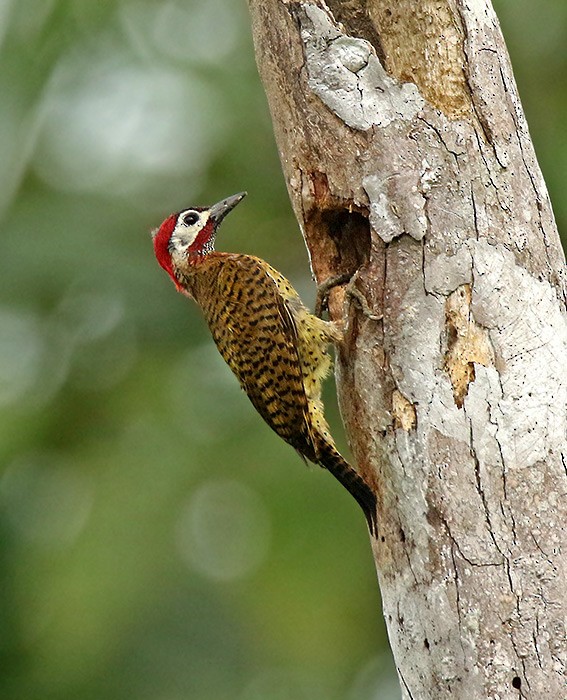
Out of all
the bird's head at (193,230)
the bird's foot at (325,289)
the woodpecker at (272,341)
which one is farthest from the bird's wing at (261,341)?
the bird's head at (193,230)

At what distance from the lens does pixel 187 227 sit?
601cm

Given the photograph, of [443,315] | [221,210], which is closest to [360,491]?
[443,315]

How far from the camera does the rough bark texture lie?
4.11 m

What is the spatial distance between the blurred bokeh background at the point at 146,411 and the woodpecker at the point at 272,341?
206cm

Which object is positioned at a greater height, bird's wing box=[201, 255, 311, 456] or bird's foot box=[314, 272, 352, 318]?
bird's foot box=[314, 272, 352, 318]

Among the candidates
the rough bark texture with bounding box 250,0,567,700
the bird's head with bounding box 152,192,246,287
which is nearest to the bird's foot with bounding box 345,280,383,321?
the rough bark texture with bounding box 250,0,567,700

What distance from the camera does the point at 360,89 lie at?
4.66m

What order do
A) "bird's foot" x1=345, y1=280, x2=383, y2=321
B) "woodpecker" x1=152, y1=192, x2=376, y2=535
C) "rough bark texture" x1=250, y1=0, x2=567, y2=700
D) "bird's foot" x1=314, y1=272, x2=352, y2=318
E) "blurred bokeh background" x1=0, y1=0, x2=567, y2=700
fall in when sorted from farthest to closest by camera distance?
"blurred bokeh background" x1=0, y1=0, x2=567, y2=700 → "woodpecker" x1=152, y1=192, x2=376, y2=535 → "bird's foot" x1=314, y1=272, x2=352, y2=318 → "bird's foot" x1=345, y1=280, x2=383, y2=321 → "rough bark texture" x1=250, y1=0, x2=567, y2=700

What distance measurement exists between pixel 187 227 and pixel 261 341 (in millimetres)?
914

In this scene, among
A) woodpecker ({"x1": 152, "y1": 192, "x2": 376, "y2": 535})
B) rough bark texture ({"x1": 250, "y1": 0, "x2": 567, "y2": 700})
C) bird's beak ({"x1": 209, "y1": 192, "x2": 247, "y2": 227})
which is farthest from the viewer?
bird's beak ({"x1": 209, "y1": 192, "x2": 247, "y2": 227})

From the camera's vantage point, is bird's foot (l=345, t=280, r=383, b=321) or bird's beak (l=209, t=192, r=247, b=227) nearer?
bird's foot (l=345, t=280, r=383, b=321)

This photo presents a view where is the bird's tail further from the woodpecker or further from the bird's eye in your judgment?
the bird's eye

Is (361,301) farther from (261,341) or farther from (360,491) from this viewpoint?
(261,341)

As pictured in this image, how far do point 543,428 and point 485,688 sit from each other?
2.65 ft
